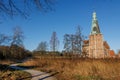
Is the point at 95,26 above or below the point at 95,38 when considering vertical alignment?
above

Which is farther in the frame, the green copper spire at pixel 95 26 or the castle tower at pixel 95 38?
the green copper spire at pixel 95 26

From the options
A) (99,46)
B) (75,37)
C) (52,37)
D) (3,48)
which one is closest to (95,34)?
(99,46)

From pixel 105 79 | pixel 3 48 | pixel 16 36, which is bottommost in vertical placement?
pixel 105 79

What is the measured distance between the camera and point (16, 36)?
6881 cm

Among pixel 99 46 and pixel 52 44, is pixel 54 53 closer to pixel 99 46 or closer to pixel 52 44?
pixel 52 44

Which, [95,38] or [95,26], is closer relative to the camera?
[95,38]

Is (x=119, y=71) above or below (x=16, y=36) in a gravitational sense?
below

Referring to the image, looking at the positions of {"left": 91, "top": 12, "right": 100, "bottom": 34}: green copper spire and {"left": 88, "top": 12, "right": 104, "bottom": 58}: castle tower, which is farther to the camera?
{"left": 91, "top": 12, "right": 100, "bottom": 34}: green copper spire

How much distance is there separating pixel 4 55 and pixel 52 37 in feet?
89.9

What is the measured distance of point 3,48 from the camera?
6000cm

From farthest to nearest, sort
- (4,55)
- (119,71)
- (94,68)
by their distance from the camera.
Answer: (4,55) → (94,68) → (119,71)

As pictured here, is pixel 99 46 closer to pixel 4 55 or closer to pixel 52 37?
pixel 52 37

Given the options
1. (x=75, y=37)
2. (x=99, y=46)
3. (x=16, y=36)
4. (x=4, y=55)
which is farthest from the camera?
(x=99, y=46)

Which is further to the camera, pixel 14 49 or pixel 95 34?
pixel 95 34
